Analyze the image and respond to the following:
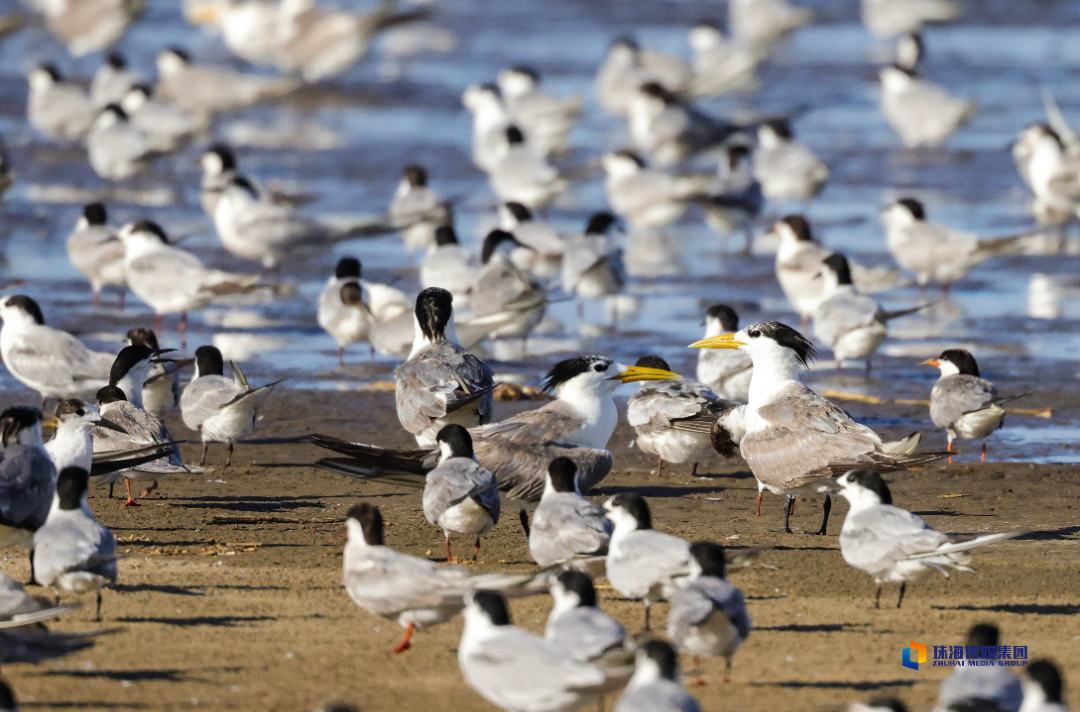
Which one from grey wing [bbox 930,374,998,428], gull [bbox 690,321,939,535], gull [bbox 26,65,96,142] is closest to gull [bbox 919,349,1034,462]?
grey wing [bbox 930,374,998,428]

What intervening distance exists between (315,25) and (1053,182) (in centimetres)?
1245

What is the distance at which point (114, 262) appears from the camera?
12.6 m

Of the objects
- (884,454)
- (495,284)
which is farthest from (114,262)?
(884,454)

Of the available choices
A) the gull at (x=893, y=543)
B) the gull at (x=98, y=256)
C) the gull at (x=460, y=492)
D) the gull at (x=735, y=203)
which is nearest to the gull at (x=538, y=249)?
Answer: the gull at (x=735, y=203)

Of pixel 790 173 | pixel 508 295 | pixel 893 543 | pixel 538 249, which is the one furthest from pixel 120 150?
pixel 893 543

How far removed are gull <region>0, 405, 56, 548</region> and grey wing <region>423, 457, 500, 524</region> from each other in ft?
4.83

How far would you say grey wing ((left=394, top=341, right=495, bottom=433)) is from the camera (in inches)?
321

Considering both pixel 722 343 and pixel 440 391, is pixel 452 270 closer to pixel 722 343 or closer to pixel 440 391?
pixel 440 391

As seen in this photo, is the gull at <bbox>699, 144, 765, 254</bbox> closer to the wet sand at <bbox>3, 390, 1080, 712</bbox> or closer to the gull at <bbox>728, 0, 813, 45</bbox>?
the wet sand at <bbox>3, 390, 1080, 712</bbox>

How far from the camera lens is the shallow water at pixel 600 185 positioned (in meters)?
11.4

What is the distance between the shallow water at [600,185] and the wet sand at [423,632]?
5.36ft

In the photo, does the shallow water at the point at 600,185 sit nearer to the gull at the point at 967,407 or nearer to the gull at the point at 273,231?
the gull at the point at 273,231

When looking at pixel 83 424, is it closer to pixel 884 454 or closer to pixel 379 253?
pixel 884 454

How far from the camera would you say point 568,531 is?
19.8 feet
